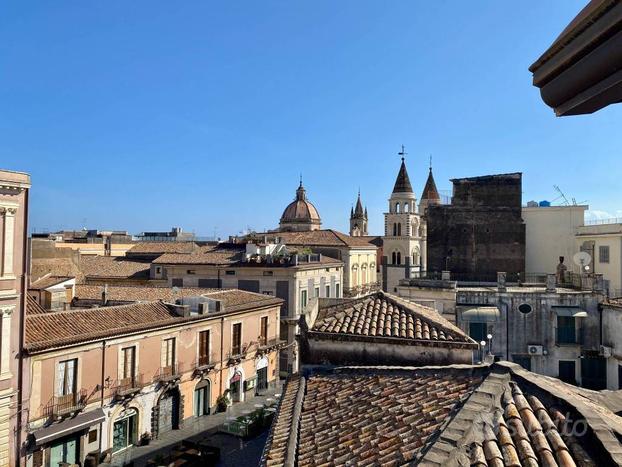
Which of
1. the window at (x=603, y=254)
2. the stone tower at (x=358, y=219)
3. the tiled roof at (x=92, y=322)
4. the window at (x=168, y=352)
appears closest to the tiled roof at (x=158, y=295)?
the tiled roof at (x=92, y=322)

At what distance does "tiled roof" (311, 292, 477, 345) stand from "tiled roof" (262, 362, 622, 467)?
5.45ft

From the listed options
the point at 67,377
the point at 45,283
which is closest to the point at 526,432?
the point at 67,377

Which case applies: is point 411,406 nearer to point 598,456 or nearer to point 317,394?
point 317,394

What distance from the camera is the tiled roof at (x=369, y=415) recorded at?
660 cm

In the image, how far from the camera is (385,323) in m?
12.6

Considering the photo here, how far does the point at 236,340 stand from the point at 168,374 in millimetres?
6115

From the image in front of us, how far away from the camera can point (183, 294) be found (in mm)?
31453

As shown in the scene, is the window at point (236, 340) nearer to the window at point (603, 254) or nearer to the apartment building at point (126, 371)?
the apartment building at point (126, 371)

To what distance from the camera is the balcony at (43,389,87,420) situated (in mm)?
18781

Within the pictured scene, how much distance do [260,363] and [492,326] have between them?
1587 centimetres

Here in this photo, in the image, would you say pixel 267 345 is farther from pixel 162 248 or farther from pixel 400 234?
pixel 400 234

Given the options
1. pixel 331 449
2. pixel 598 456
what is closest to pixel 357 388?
pixel 331 449

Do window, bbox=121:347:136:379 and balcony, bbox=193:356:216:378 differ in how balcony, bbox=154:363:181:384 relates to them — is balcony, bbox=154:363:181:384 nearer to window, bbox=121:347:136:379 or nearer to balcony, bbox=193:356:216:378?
balcony, bbox=193:356:216:378

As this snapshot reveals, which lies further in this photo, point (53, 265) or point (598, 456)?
point (53, 265)
